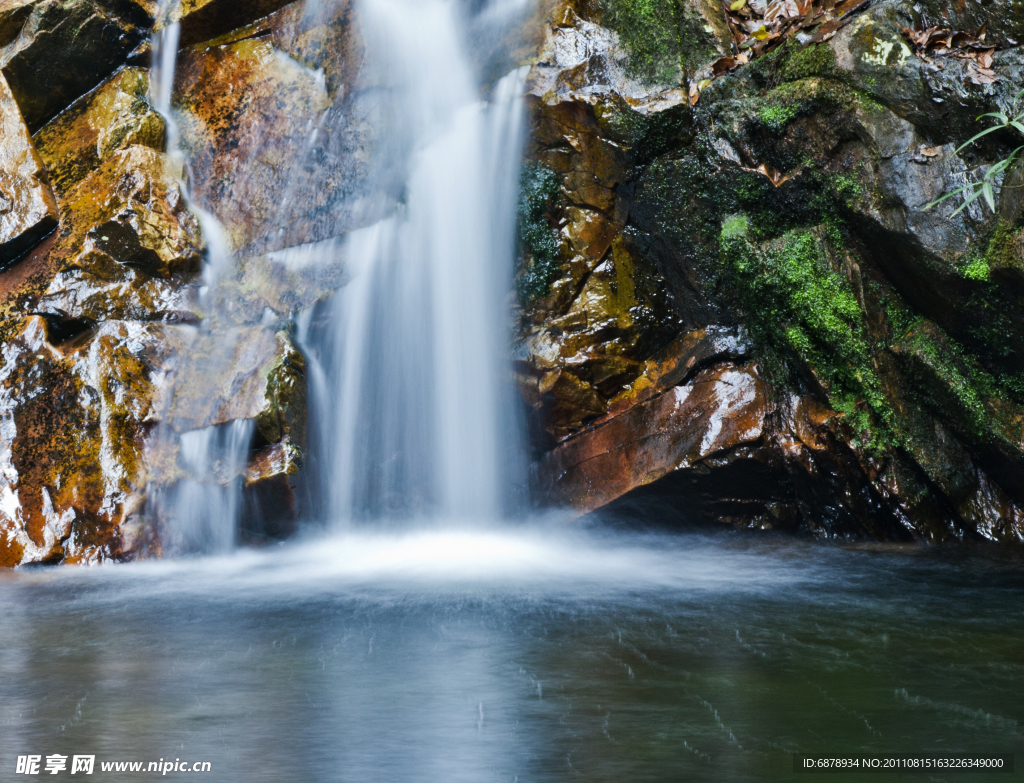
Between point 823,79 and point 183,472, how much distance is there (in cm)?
676

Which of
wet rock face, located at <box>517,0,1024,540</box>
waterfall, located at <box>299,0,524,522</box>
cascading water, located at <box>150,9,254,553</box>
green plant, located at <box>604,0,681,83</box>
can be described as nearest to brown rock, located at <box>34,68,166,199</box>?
waterfall, located at <box>299,0,524,522</box>

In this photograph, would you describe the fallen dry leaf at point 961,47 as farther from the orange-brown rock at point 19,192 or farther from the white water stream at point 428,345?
the orange-brown rock at point 19,192

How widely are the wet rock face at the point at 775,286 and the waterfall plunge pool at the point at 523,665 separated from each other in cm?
83

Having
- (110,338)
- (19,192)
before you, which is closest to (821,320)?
(110,338)

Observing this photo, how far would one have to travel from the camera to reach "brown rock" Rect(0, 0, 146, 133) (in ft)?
30.6

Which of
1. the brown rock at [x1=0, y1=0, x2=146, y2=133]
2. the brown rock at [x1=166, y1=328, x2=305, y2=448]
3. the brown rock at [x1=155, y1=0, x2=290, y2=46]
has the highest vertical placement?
the brown rock at [x1=155, y1=0, x2=290, y2=46]

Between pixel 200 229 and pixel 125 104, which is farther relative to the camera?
pixel 125 104

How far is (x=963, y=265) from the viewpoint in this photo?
19.4 feet

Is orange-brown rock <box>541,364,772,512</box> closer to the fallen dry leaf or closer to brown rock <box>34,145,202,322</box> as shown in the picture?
the fallen dry leaf

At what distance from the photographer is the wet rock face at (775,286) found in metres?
6.12

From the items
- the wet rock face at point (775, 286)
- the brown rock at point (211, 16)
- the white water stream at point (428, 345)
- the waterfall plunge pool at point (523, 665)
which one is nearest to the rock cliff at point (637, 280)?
the wet rock face at point (775, 286)

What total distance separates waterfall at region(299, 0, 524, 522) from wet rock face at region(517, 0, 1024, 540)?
0.38m

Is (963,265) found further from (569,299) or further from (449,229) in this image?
(449,229)

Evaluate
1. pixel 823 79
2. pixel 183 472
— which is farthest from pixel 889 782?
pixel 183 472
